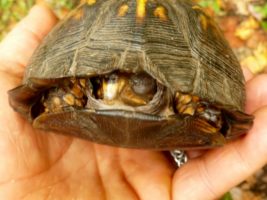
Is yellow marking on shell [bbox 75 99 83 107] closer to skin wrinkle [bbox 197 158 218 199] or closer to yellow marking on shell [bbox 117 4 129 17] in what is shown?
yellow marking on shell [bbox 117 4 129 17]

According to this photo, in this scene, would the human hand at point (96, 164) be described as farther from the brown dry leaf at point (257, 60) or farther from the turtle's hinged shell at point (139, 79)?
the brown dry leaf at point (257, 60)

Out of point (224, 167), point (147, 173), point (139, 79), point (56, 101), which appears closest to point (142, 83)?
point (139, 79)

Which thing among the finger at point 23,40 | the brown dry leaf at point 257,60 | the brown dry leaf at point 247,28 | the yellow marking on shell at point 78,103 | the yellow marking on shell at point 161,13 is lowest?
the brown dry leaf at point 257,60

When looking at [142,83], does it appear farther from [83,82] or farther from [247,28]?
[247,28]

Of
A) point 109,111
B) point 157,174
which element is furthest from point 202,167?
point 109,111

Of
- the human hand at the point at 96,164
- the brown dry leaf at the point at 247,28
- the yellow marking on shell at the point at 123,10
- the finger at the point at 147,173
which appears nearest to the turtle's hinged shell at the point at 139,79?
the yellow marking on shell at the point at 123,10

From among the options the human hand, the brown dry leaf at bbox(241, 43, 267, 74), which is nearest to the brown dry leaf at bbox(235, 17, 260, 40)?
the brown dry leaf at bbox(241, 43, 267, 74)
